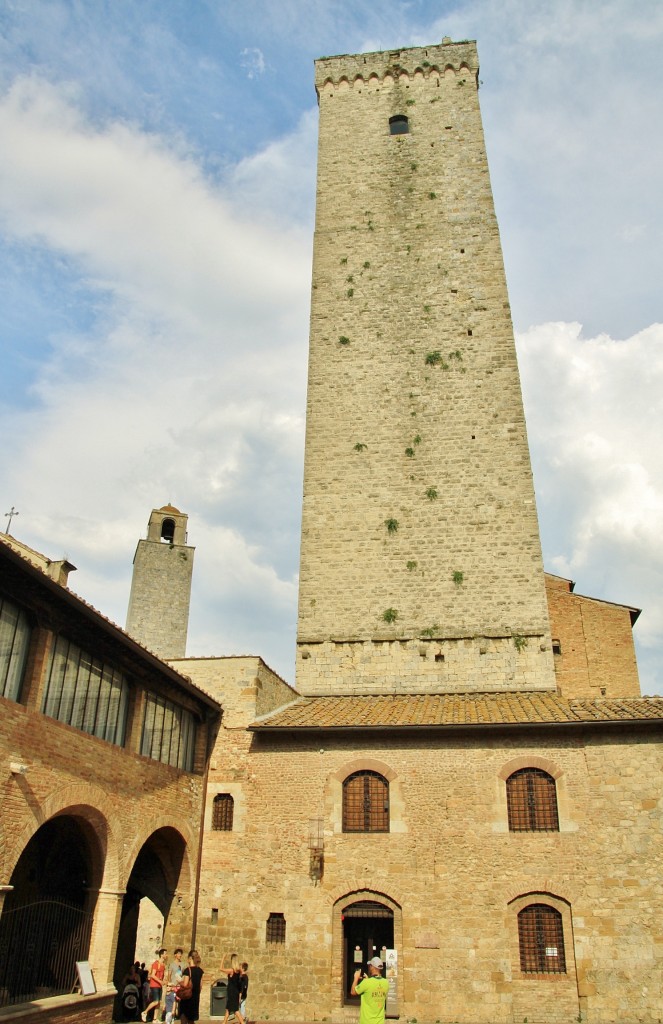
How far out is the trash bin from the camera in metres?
14.5

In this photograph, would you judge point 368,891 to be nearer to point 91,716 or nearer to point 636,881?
point 636,881

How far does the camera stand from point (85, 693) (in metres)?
13.0

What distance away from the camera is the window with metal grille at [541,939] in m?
13.7

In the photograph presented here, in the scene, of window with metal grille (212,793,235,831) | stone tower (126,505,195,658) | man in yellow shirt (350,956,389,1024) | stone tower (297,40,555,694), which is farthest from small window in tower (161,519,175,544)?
man in yellow shirt (350,956,389,1024)

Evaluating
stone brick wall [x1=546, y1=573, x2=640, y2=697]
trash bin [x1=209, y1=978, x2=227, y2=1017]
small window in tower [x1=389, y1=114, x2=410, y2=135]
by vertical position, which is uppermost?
small window in tower [x1=389, y1=114, x2=410, y2=135]

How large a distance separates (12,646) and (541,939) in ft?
34.4

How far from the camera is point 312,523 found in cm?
2130

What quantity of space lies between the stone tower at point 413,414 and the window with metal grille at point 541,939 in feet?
18.0

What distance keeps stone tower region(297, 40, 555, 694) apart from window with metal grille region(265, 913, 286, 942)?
5659 millimetres

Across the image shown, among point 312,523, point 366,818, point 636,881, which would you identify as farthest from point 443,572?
point 636,881

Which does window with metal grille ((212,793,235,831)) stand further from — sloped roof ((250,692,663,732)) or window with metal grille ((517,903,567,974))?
window with metal grille ((517,903,567,974))

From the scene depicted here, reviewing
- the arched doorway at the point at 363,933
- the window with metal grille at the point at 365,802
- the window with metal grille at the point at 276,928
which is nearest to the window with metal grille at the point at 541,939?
the arched doorway at the point at 363,933

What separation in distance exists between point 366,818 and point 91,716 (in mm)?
5831

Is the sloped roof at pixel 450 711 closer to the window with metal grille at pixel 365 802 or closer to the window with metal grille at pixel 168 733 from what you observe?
the window with metal grille at pixel 365 802
